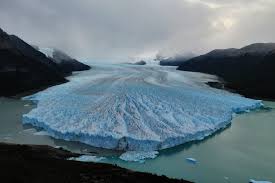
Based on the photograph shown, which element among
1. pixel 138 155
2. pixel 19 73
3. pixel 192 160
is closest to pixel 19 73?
pixel 19 73

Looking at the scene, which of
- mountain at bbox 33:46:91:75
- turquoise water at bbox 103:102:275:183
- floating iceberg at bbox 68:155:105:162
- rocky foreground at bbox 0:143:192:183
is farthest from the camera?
mountain at bbox 33:46:91:75

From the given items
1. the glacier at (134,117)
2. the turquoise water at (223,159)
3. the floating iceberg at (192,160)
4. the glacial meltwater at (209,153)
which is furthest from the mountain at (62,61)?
the floating iceberg at (192,160)

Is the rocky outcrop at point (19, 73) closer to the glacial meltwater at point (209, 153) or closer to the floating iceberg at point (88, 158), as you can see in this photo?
the glacial meltwater at point (209, 153)

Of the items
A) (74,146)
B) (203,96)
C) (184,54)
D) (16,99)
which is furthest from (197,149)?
(184,54)

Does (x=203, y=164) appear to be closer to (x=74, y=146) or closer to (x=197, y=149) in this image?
(x=197, y=149)

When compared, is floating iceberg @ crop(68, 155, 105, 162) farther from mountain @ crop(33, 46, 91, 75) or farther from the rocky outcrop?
mountain @ crop(33, 46, 91, 75)

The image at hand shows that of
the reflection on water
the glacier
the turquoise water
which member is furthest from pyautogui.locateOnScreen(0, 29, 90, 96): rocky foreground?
the turquoise water
